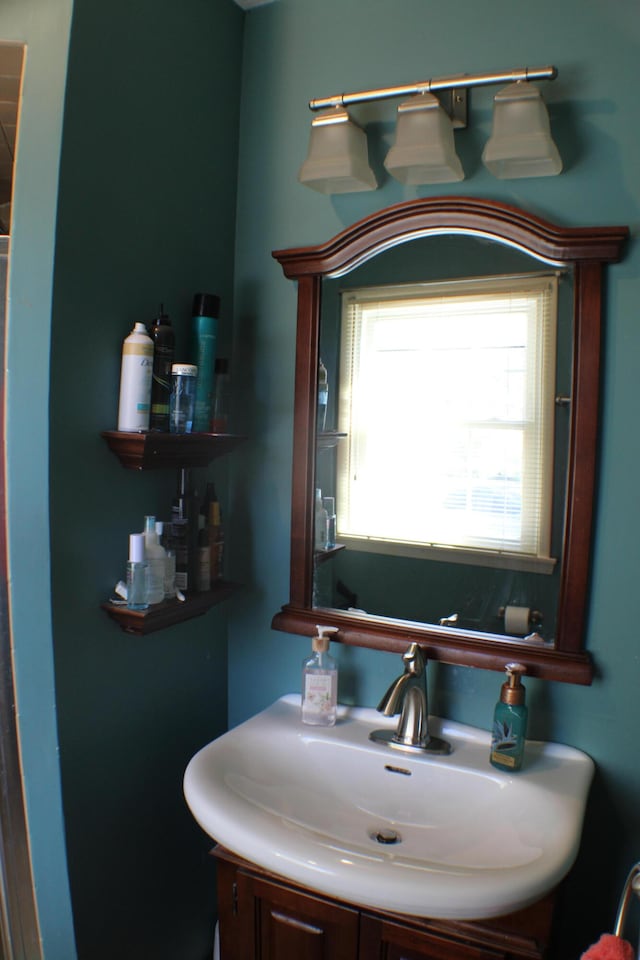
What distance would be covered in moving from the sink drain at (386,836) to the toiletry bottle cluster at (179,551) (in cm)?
58

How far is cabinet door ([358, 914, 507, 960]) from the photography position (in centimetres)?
109

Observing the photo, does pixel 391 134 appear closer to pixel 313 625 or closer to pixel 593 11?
pixel 593 11

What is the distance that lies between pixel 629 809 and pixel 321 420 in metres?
0.97

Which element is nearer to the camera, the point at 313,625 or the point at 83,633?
the point at 83,633

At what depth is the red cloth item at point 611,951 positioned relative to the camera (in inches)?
36.1

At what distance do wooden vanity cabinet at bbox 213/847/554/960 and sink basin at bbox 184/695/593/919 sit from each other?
10cm

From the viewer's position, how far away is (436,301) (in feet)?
4.67

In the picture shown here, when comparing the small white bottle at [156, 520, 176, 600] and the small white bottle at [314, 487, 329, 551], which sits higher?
the small white bottle at [314, 487, 329, 551]

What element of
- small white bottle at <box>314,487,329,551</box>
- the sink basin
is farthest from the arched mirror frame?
the sink basin

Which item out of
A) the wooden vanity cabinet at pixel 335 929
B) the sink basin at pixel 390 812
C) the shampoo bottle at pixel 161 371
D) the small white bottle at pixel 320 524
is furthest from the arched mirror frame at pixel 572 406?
the wooden vanity cabinet at pixel 335 929

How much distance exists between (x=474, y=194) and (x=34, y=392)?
920 mm

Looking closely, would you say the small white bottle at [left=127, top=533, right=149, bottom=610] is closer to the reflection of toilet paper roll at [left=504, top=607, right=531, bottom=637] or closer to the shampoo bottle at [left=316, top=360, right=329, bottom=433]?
the shampoo bottle at [left=316, top=360, right=329, bottom=433]

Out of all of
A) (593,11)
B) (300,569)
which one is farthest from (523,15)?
(300,569)

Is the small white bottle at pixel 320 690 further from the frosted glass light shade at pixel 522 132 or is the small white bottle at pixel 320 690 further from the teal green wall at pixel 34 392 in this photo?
the frosted glass light shade at pixel 522 132
